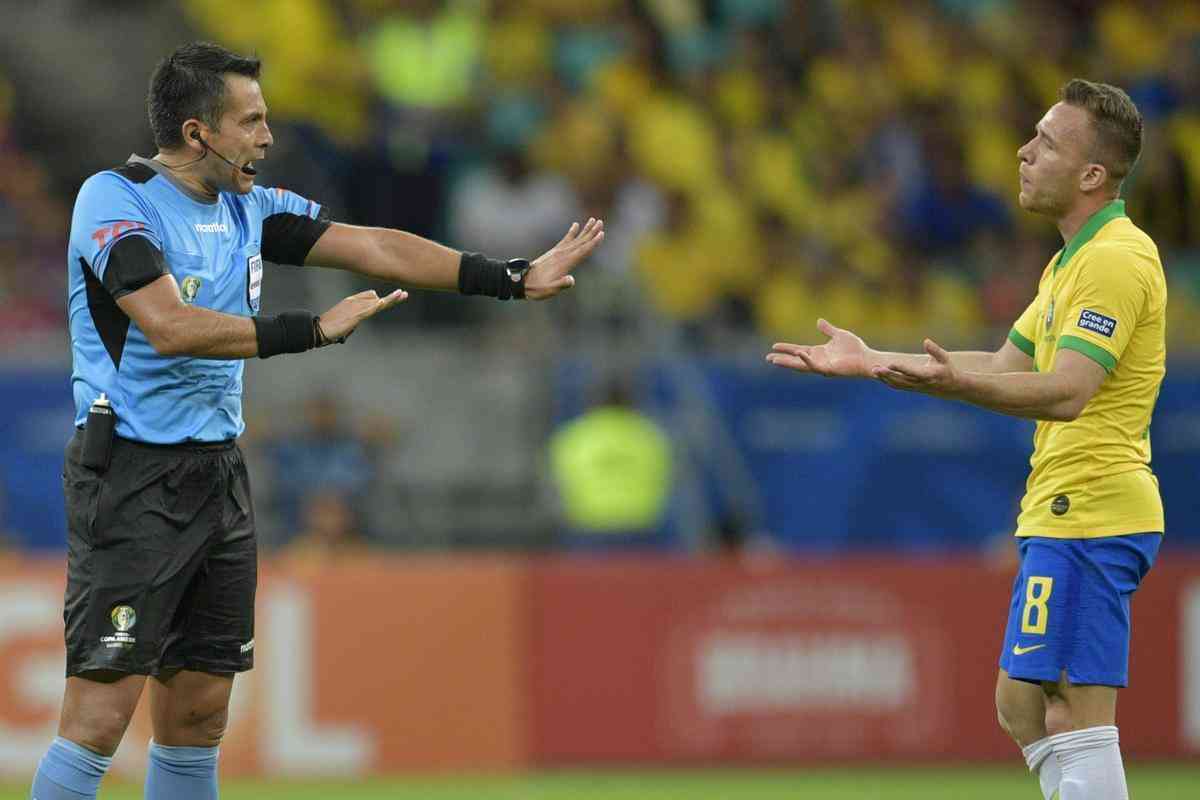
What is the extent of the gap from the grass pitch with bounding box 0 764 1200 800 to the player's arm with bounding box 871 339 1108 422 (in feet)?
16.4

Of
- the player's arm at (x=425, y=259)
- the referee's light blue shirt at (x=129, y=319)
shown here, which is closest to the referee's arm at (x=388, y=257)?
the player's arm at (x=425, y=259)

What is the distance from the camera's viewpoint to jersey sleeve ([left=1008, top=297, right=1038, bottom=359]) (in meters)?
6.61

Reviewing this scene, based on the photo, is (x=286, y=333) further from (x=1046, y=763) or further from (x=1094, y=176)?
(x=1046, y=763)

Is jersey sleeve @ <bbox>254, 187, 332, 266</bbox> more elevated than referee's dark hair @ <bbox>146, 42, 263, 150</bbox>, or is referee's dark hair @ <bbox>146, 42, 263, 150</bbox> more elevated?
referee's dark hair @ <bbox>146, 42, 263, 150</bbox>

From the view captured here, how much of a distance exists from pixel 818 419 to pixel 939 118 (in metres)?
4.16

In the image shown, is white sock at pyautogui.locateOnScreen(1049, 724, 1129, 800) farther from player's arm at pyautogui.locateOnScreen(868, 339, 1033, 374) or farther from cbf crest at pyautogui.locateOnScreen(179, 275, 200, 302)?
cbf crest at pyautogui.locateOnScreen(179, 275, 200, 302)

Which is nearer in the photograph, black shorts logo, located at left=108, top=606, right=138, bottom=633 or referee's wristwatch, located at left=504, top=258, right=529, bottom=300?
black shorts logo, located at left=108, top=606, right=138, bottom=633

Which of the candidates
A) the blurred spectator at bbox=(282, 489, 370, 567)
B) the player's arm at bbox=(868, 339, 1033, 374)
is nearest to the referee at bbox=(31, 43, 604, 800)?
the player's arm at bbox=(868, 339, 1033, 374)

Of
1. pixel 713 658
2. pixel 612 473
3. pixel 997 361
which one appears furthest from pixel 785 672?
pixel 997 361

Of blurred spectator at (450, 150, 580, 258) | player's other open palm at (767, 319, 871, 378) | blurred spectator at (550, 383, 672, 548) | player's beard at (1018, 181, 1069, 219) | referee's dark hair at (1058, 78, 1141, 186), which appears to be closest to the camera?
player's other open palm at (767, 319, 871, 378)

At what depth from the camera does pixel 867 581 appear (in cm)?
1195

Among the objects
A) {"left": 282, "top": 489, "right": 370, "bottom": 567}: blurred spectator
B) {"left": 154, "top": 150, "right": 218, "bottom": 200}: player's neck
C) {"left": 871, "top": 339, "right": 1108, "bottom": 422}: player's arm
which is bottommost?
{"left": 282, "top": 489, "right": 370, "bottom": 567}: blurred spectator

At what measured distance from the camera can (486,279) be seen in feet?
21.9

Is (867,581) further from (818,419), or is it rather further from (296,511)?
(296,511)
